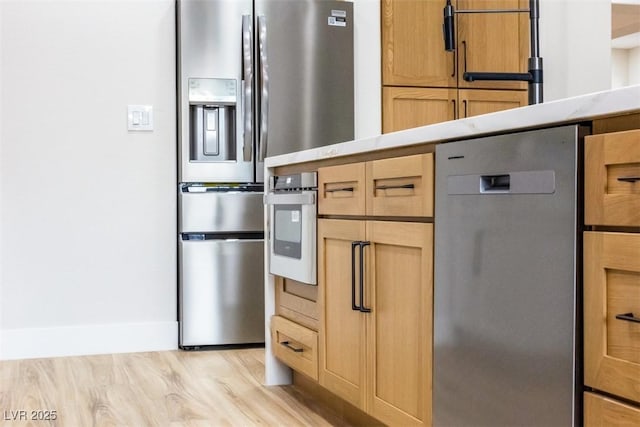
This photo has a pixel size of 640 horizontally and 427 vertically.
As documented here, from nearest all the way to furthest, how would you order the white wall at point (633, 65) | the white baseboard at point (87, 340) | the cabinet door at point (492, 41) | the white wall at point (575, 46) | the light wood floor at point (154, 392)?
the light wood floor at point (154, 392) < the white wall at point (633, 65) < the white wall at point (575, 46) < the white baseboard at point (87, 340) < the cabinet door at point (492, 41)

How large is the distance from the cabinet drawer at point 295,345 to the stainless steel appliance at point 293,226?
0.18 m

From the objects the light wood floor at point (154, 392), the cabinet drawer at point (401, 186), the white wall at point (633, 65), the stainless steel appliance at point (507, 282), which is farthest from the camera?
the white wall at point (633, 65)

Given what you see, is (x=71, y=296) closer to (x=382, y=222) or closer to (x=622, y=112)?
(x=382, y=222)

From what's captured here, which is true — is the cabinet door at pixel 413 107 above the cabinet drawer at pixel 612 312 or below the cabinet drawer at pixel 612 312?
above

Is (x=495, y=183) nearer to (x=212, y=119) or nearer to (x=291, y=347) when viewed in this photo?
(x=291, y=347)

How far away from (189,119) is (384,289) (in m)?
1.90

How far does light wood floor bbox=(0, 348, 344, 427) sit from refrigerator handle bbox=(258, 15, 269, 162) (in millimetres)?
1013

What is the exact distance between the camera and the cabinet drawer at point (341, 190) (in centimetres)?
214

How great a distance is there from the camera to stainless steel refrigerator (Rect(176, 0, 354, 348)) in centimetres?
357

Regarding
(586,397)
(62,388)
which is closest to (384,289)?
(586,397)

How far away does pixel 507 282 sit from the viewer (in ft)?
4.80

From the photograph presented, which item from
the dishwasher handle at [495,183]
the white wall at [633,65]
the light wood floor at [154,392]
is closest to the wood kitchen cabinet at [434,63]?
the white wall at [633,65]

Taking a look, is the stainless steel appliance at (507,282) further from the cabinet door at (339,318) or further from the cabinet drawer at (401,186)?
the cabinet door at (339,318)

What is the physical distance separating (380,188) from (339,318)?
489 mm
